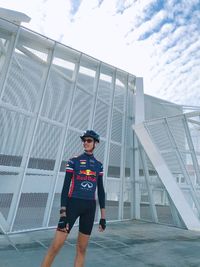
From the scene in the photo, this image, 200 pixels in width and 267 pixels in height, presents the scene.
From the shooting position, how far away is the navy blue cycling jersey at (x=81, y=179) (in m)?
3.18

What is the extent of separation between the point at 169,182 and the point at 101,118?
11.1 feet

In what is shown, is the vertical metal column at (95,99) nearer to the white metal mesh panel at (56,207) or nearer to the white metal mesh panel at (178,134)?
the white metal mesh panel at (56,207)

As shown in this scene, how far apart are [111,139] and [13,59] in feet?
15.3

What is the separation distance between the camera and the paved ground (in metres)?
4.35

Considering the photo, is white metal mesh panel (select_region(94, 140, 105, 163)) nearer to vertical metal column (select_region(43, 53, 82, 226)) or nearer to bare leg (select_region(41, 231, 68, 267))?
vertical metal column (select_region(43, 53, 82, 226))

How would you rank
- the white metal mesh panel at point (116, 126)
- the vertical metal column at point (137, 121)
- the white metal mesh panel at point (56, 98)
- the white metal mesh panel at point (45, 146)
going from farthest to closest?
the vertical metal column at point (137, 121), the white metal mesh panel at point (116, 126), the white metal mesh panel at point (56, 98), the white metal mesh panel at point (45, 146)

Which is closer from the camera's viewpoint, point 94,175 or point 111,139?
point 94,175

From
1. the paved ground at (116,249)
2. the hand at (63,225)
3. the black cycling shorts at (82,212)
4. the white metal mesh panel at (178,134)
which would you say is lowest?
the paved ground at (116,249)

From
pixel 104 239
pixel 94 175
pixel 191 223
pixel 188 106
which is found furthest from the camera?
pixel 188 106

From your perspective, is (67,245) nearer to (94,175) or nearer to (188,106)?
(94,175)

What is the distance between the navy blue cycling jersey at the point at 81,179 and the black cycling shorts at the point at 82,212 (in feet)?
0.21

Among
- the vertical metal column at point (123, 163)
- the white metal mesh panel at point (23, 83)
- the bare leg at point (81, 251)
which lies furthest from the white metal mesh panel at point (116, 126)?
the bare leg at point (81, 251)

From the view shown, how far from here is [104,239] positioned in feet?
20.5

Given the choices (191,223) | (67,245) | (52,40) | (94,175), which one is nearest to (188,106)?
(191,223)
